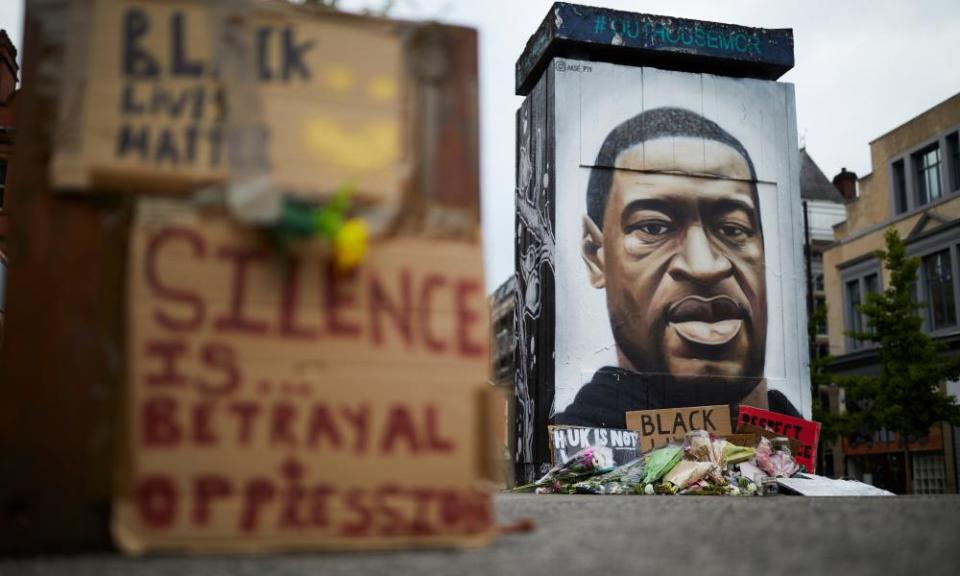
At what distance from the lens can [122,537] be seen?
3889 mm

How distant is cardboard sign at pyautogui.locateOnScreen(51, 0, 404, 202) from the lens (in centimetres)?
427

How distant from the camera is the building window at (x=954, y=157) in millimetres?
28047

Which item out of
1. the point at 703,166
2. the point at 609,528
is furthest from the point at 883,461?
the point at 609,528

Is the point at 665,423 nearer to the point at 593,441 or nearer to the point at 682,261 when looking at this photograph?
the point at 593,441

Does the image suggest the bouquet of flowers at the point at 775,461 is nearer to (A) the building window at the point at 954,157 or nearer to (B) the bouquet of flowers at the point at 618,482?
(B) the bouquet of flowers at the point at 618,482

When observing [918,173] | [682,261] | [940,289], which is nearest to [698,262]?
[682,261]

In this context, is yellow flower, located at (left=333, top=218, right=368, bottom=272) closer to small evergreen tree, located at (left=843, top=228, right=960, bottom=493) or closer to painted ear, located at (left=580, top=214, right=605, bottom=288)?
painted ear, located at (left=580, top=214, right=605, bottom=288)

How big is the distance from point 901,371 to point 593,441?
463 inches

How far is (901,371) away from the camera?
77.6ft

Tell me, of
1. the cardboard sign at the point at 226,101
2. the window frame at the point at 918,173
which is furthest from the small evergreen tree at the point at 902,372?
the cardboard sign at the point at 226,101

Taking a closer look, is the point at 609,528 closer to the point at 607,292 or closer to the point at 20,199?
the point at 20,199

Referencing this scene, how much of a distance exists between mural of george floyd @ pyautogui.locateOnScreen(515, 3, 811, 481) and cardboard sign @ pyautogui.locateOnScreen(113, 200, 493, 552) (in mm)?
15947

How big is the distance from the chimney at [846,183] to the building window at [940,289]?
1684 cm
